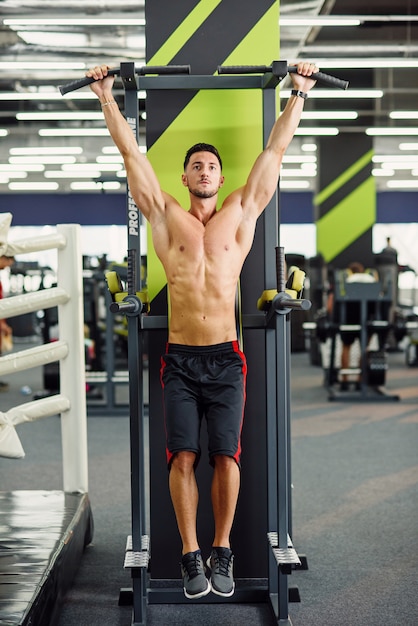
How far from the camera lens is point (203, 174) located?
2668 millimetres

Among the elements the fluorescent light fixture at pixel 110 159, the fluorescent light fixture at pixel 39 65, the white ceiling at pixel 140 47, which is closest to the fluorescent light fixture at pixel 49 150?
the fluorescent light fixture at pixel 110 159

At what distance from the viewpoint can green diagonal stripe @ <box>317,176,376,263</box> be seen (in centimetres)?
1312

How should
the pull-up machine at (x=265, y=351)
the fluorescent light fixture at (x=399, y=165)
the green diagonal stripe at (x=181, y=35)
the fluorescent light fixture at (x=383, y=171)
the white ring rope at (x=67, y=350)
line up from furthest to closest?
the fluorescent light fixture at (x=383, y=171) < the fluorescent light fixture at (x=399, y=165) < the white ring rope at (x=67, y=350) < the green diagonal stripe at (x=181, y=35) < the pull-up machine at (x=265, y=351)

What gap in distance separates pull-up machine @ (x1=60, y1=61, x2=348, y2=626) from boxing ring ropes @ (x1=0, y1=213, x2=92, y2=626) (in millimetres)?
318

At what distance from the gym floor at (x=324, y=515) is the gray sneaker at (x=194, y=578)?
34cm

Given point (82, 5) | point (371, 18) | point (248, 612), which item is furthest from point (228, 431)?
point (371, 18)

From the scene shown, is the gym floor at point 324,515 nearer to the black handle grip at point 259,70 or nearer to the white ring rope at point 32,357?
the white ring rope at point 32,357

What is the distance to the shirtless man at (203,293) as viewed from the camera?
2.58m

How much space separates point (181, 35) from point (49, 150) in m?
12.8

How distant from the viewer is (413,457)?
525cm

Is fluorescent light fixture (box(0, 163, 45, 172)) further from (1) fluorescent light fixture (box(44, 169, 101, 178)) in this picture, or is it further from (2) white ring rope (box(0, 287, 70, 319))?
(2) white ring rope (box(0, 287, 70, 319))

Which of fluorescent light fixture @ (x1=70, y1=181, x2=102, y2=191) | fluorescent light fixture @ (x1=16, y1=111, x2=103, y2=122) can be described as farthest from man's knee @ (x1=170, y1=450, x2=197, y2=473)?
fluorescent light fixture @ (x1=70, y1=181, x2=102, y2=191)

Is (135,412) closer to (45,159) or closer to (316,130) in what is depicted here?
(316,130)

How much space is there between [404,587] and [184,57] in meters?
2.27
